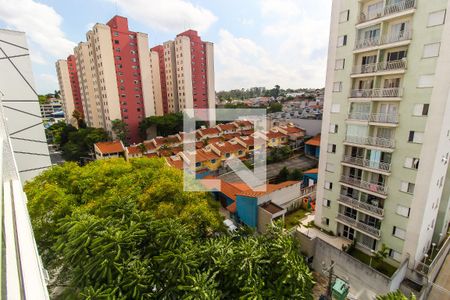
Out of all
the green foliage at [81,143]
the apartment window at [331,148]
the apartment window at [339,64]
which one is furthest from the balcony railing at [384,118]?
the green foliage at [81,143]

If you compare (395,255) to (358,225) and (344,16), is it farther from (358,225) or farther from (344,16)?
(344,16)

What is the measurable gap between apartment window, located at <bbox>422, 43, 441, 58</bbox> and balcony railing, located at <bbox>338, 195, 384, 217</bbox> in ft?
25.2

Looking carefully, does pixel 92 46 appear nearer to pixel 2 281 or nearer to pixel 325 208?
pixel 325 208

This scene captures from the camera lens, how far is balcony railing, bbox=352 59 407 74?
10.4 m

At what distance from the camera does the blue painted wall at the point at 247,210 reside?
50.1 ft

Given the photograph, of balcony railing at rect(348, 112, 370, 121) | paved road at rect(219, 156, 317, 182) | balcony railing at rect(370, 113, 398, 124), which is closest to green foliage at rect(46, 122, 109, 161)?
paved road at rect(219, 156, 317, 182)

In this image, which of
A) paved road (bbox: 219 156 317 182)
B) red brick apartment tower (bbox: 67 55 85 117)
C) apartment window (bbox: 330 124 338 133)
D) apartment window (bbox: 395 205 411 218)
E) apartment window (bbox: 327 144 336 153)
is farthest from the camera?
red brick apartment tower (bbox: 67 55 85 117)

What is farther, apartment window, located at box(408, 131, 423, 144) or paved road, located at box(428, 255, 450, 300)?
paved road, located at box(428, 255, 450, 300)

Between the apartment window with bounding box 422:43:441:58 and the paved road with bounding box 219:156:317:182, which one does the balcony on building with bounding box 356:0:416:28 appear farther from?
the paved road with bounding box 219:156:317:182

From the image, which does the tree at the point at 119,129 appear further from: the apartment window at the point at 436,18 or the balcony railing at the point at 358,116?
the apartment window at the point at 436,18

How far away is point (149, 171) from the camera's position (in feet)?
37.7

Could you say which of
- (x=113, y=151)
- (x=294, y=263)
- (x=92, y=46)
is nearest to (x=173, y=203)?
(x=294, y=263)

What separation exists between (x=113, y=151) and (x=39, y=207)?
23114 millimetres

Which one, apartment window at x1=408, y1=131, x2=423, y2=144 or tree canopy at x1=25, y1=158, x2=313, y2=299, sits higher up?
apartment window at x1=408, y1=131, x2=423, y2=144
